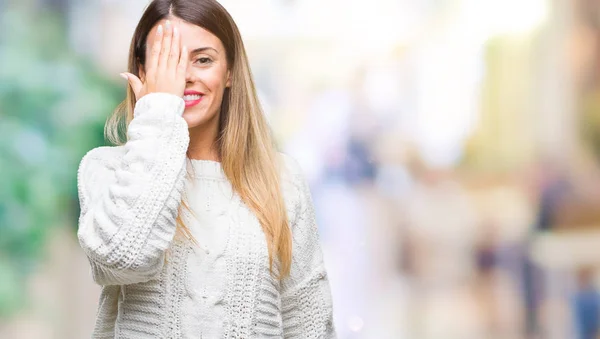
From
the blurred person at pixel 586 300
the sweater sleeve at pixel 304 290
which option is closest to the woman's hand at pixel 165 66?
the sweater sleeve at pixel 304 290

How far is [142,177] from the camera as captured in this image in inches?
50.0

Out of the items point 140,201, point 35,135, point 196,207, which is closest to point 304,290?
point 196,207

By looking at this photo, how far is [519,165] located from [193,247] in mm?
1909

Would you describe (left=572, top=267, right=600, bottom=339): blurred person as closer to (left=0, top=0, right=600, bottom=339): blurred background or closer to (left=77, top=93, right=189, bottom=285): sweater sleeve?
(left=0, top=0, right=600, bottom=339): blurred background

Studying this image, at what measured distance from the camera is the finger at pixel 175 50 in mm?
1384

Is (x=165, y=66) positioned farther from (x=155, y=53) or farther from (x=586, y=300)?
(x=586, y=300)

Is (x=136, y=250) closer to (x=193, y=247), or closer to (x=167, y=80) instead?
(x=193, y=247)

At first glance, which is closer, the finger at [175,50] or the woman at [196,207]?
the woman at [196,207]

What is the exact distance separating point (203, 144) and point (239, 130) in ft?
0.23

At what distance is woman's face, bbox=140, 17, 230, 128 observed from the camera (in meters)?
1.46

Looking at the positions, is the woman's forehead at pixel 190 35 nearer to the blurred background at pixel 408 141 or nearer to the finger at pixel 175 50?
the finger at pixel 175 50

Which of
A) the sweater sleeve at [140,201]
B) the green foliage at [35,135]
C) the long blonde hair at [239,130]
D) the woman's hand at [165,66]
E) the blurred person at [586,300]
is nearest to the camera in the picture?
the sweater sleeve at [140,201]

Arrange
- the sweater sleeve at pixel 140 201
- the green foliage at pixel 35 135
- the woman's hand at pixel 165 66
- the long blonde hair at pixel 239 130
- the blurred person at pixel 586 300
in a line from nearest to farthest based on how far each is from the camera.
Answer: the sweater sleeve at pixel 140 201 → the woman's hand at pixel 165 66 → the long blonde hair at pixel 239 130 → the green foliage at pixel 35 135 → the blurred person at pixel 586 300

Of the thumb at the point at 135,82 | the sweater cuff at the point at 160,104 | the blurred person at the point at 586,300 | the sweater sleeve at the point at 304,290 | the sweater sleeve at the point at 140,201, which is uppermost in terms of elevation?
the thumb at the point at 135,82
